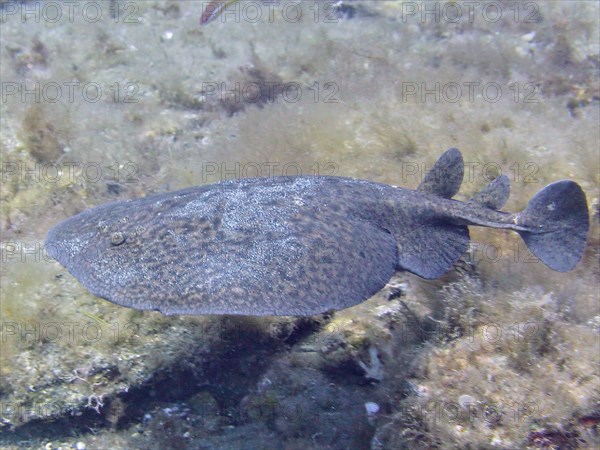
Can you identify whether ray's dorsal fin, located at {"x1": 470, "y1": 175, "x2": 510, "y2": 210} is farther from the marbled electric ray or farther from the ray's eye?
the ray's eye

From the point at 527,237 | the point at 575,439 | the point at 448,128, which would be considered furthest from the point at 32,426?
the point at 448,128

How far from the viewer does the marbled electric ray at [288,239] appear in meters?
3.10

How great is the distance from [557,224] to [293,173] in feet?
11.2

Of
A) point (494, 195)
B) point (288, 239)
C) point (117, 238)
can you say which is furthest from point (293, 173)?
point (117, 238)

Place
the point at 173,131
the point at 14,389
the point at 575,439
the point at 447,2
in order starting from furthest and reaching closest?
the point at 447,2
the point at 173,131
the point at 14,389
the point at 575,439

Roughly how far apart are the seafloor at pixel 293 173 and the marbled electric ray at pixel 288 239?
67 centimetres

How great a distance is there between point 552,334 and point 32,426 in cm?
490

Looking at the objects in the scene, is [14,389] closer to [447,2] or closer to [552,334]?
[552,334]

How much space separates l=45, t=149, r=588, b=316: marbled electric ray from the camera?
10.2 feet

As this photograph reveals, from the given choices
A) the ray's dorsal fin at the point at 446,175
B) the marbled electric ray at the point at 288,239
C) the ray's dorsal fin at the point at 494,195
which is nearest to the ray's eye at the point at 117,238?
the marbled electric ray at the point at 288,239

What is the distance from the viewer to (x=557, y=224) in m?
4.15

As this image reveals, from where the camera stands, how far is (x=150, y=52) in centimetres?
981

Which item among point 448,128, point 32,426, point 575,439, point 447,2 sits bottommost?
point 32,426

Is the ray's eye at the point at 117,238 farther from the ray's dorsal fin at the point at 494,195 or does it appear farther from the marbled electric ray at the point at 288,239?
the ray's dorsal fin at the point at 494,195
